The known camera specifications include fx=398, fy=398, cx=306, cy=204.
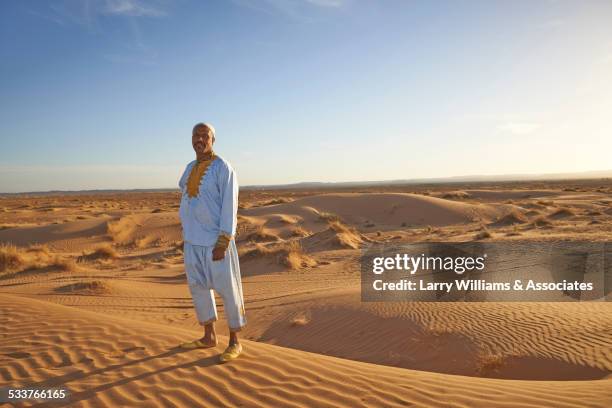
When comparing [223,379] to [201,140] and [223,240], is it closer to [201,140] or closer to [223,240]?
[223,240]

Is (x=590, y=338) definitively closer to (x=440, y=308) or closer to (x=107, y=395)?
(x=440, y=308)

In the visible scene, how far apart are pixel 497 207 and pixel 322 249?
14.6m

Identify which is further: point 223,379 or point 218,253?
point 218,253

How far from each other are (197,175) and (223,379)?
2023mm

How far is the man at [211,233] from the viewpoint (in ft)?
13.0

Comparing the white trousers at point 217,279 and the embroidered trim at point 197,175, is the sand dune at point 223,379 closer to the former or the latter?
the white trousers at point 217,279

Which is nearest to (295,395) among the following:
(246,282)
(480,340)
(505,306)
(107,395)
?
(107,395)

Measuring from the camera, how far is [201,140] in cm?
416

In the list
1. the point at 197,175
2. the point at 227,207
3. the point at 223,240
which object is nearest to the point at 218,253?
the point at 223,240

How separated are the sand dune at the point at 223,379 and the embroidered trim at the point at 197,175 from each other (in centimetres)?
174

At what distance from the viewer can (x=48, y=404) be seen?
130 inches

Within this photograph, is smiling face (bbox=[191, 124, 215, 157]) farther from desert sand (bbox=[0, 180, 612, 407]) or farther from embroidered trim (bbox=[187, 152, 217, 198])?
desert sand (bbox=[0, 180, 612, 407])

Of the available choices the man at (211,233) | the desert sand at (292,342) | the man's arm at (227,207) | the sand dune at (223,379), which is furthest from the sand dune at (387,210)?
the man's arm at (227,207)

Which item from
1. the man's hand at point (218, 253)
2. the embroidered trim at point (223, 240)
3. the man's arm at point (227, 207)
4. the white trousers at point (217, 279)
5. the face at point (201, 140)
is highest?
the face at point (201, 140)
